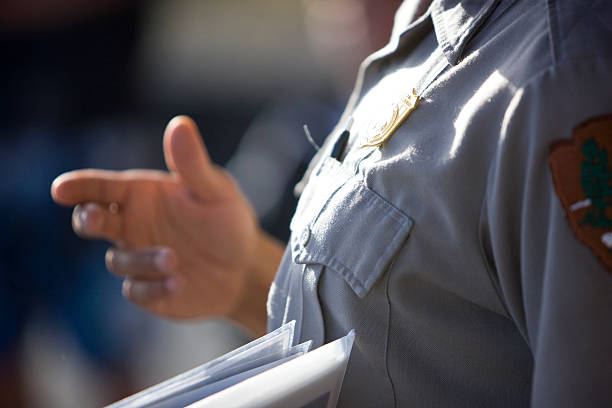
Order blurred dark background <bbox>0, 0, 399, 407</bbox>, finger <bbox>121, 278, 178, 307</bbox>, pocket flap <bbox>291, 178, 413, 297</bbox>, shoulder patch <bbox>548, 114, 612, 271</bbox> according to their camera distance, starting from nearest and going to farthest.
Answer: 1. shoulder patch <bbox>548, 114, 612, 271</bbox>
2. pocket flap <bbox>291, 178, 413, 297</bbox>
3. finger <bbox>121, 278, 178, 307</bbox>
4. blurred dark background <bbox>0, 0, 399, 407</bbox>

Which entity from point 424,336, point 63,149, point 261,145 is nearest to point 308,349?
point 424,336

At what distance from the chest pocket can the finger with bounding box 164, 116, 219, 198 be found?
22.0 inches

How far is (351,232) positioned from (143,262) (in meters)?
0.73

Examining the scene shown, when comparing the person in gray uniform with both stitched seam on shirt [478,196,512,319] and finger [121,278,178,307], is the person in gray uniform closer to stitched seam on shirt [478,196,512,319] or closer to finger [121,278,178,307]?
stitched seam on shirt [478,196,512,319]

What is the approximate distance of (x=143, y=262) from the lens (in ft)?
4.00

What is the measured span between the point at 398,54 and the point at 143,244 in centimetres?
76

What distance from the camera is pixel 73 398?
267 cm

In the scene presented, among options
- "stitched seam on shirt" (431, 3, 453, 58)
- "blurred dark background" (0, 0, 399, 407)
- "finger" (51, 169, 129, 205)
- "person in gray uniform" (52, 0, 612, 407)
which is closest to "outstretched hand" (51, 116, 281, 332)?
"finger" (51, 169, 129, 205)

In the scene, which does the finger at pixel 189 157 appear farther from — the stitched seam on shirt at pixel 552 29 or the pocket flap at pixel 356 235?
the stitched seam on shirt at pixel 552 29

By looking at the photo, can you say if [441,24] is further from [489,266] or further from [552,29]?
[489,266]

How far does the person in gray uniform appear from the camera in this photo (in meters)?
0.45

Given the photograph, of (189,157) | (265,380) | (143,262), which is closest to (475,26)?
(265,380)

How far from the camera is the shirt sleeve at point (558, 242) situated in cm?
45

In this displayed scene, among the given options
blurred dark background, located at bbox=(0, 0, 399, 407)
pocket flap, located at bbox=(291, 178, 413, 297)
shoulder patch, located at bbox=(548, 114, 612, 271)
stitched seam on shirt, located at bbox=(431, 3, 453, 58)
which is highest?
stitched seam on shirt, located at bbox=(431, 3, 453, 58)
